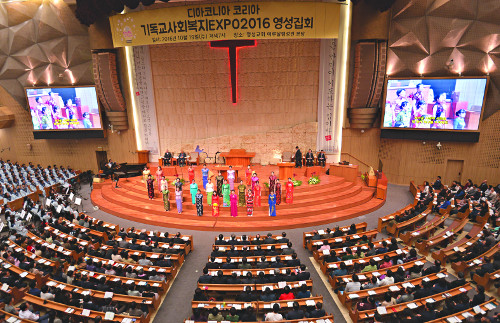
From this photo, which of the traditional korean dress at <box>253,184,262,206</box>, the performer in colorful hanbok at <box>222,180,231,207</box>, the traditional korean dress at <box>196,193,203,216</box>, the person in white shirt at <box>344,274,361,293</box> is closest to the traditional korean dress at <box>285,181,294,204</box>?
the traditional korean dress at <box>253,184,262,206</box>

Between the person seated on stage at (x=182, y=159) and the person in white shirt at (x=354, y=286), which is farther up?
the person seated on stage at (x=182, y=159)

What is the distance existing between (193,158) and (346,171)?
28.3 feet

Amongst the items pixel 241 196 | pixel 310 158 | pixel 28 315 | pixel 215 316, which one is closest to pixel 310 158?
pixel 310 158

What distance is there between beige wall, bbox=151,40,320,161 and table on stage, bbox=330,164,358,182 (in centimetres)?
244

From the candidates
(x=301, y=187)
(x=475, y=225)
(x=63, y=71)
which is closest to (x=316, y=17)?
(x=301, y=187)

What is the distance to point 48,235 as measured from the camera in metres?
9.34

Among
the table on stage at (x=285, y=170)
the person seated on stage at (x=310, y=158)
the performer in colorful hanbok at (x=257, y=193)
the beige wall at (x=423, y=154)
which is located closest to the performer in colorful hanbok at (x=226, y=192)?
the performer in colorful hanbok at (x=257, y=193)

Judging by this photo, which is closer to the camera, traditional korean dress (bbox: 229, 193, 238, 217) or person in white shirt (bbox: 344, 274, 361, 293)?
person in white shirt (bbox: 344, 274, 361, 293)

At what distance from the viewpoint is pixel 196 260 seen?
8.91 metres

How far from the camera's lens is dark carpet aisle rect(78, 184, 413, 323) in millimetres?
6824

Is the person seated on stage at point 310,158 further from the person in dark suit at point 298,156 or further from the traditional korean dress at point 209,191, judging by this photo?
the traditional korean dress at point 209,191

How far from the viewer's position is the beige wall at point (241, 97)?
52.0 feet

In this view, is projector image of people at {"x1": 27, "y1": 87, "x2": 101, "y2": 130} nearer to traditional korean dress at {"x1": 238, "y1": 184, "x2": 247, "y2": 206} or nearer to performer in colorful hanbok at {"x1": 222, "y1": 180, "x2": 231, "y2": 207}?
performer in colorful hanbok at {"x1": 222, "y1": 180, "x2": 231, "y2": 207}

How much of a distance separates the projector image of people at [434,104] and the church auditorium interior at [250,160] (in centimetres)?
9
